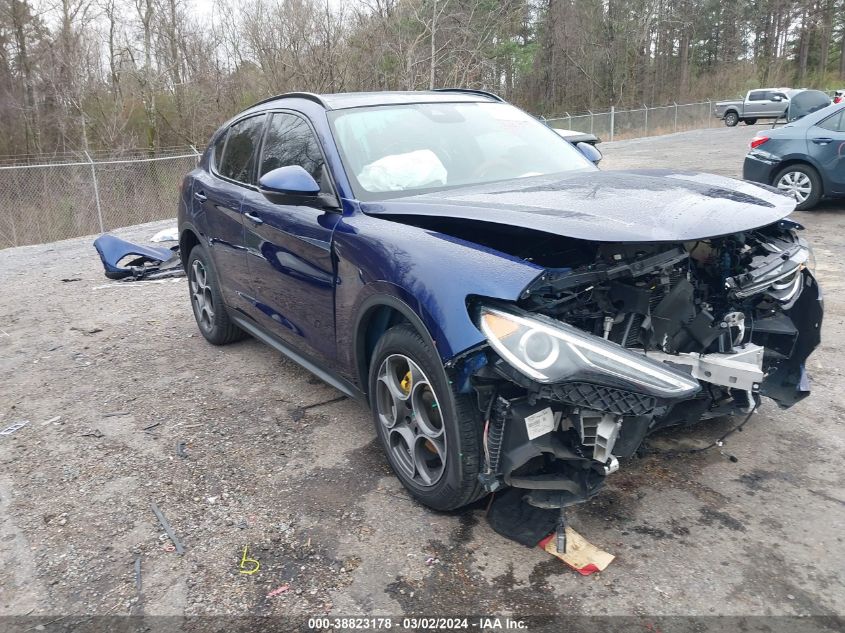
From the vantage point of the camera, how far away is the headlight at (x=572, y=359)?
2.37 meters

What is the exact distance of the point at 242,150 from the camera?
15.9 feet

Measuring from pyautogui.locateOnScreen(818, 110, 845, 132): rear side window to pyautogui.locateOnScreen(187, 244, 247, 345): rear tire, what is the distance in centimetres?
856

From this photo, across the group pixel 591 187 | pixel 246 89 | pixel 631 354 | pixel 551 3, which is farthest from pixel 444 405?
pixel 551 3

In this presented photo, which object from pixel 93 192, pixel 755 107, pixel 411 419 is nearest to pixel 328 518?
pixel 411 419

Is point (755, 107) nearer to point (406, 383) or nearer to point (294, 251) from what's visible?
point (294, 251)

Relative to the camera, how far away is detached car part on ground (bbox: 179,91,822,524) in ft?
8.23

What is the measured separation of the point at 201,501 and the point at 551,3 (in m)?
52.0

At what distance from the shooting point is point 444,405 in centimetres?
269

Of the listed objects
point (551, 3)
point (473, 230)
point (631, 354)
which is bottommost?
point (631, 354)

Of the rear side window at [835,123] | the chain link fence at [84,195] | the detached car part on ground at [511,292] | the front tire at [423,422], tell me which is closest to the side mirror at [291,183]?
the detached car part on ground at [511,292]

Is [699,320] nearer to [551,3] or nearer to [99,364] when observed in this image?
[99,364]

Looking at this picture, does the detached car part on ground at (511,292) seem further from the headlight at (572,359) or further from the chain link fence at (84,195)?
the chain link fence at (84,195)

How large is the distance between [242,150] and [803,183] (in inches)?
325

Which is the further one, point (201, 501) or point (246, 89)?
point (246, 89)
